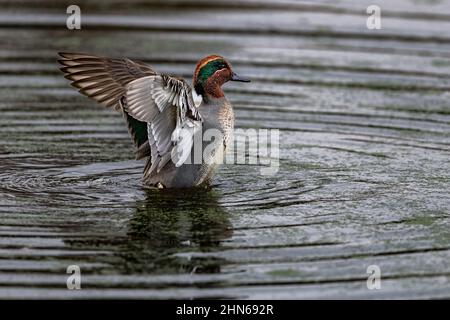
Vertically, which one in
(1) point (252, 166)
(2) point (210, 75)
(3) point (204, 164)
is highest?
(2) point (210, 75)

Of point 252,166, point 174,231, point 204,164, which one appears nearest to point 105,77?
point 204,164

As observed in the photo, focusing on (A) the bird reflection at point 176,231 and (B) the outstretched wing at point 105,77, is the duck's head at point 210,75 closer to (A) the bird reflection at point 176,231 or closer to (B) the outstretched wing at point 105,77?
(B) the outstretched wing at point 105,77

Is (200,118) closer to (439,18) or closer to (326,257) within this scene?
(326,257)

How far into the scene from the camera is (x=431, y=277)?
25.2ft

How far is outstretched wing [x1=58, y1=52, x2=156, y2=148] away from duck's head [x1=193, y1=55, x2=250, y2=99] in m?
0.57

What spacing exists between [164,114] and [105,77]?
88cm

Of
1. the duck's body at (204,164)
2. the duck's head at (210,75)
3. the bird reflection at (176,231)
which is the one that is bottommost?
the bird reflection at (176,231)

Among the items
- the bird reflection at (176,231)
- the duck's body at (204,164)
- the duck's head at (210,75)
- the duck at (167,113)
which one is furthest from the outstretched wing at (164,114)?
the duck's head at (210,75)

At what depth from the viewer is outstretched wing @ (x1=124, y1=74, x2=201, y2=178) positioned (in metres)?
9.05

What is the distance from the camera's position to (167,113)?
9273mm

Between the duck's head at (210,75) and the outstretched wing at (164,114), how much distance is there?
64 cm

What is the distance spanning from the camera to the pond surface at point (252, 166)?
25.2 ft

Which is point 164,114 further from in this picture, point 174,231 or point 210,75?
point 174,231

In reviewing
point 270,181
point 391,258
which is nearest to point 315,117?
point 270,181
